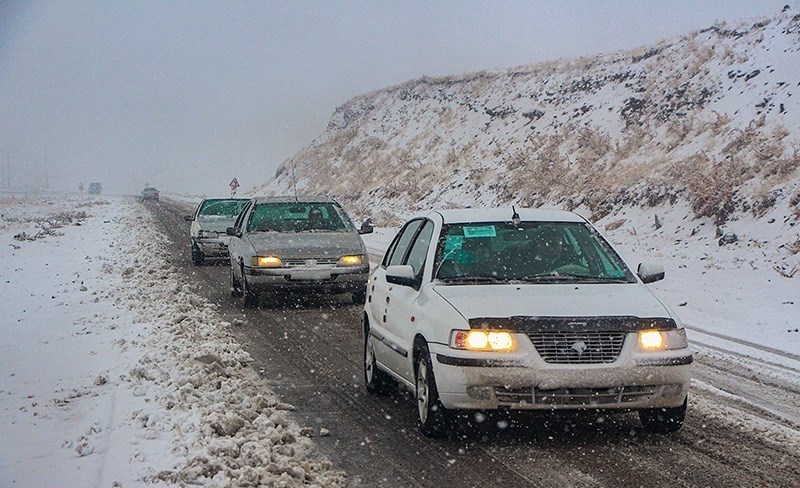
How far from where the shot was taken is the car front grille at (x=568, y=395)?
5.63m

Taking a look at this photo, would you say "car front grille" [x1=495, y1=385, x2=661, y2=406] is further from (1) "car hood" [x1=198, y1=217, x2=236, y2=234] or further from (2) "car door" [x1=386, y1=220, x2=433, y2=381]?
(1) "car hood" [x1=198, y1=217, x2=236, y2=234]

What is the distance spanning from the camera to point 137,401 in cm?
718

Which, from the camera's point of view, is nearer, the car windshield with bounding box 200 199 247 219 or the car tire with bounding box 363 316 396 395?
the car tire with bounding box 363 316 396 395

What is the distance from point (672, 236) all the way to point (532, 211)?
1461 cm

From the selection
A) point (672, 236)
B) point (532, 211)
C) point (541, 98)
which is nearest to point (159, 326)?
point (532, 211)

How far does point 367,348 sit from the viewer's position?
7.98m

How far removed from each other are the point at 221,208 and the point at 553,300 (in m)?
16.8

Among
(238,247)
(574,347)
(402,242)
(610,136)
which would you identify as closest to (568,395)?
(574,347)

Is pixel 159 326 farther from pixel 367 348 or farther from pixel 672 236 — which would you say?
pixel 672 236

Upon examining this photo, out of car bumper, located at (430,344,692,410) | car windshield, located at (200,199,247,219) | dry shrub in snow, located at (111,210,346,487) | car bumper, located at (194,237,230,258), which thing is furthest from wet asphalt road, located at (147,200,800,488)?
car windshield, located at (200,199,247,219)

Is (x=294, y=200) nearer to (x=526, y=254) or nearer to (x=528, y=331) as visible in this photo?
(x=526, y=254)

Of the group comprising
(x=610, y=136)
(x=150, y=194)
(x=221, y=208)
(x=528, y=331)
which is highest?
(x=528, y=331)

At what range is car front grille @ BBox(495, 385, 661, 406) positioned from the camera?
5.63 m

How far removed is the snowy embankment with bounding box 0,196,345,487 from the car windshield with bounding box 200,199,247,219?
6557mm
